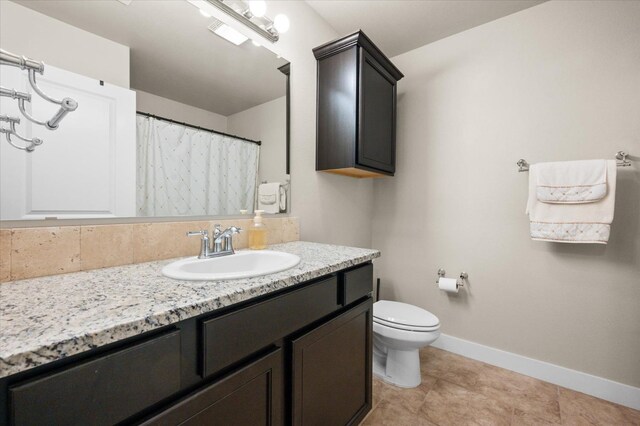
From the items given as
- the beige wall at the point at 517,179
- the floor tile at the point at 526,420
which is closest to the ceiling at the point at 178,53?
the beige wall at the point at 517,179

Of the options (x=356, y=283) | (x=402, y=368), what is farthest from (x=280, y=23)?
(x=402, y=368)

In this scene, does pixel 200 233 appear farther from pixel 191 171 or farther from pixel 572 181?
pixel 572 181

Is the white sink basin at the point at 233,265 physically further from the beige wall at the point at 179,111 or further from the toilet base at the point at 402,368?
the toilet base at the point at 402,368

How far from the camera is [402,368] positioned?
177 cm

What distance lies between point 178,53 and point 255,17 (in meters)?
0.47

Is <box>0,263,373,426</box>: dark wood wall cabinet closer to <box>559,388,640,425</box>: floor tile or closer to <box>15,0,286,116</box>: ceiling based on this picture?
<box>15,0,286,116</box>: ceiling

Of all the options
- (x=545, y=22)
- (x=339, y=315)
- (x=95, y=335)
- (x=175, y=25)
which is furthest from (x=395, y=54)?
(x=95, y=335)

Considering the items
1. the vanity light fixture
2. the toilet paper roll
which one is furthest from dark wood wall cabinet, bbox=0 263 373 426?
the vanity light fixture

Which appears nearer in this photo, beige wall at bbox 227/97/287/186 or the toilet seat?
beige wall at bbox 227/97/287/186

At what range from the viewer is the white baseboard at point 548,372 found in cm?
160

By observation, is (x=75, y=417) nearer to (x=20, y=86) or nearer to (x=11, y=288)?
(x=11, y=288)

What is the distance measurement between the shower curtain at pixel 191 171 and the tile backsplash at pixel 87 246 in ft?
0.28

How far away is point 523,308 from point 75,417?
230 centimetres

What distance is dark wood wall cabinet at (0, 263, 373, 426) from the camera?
0.49 metres
